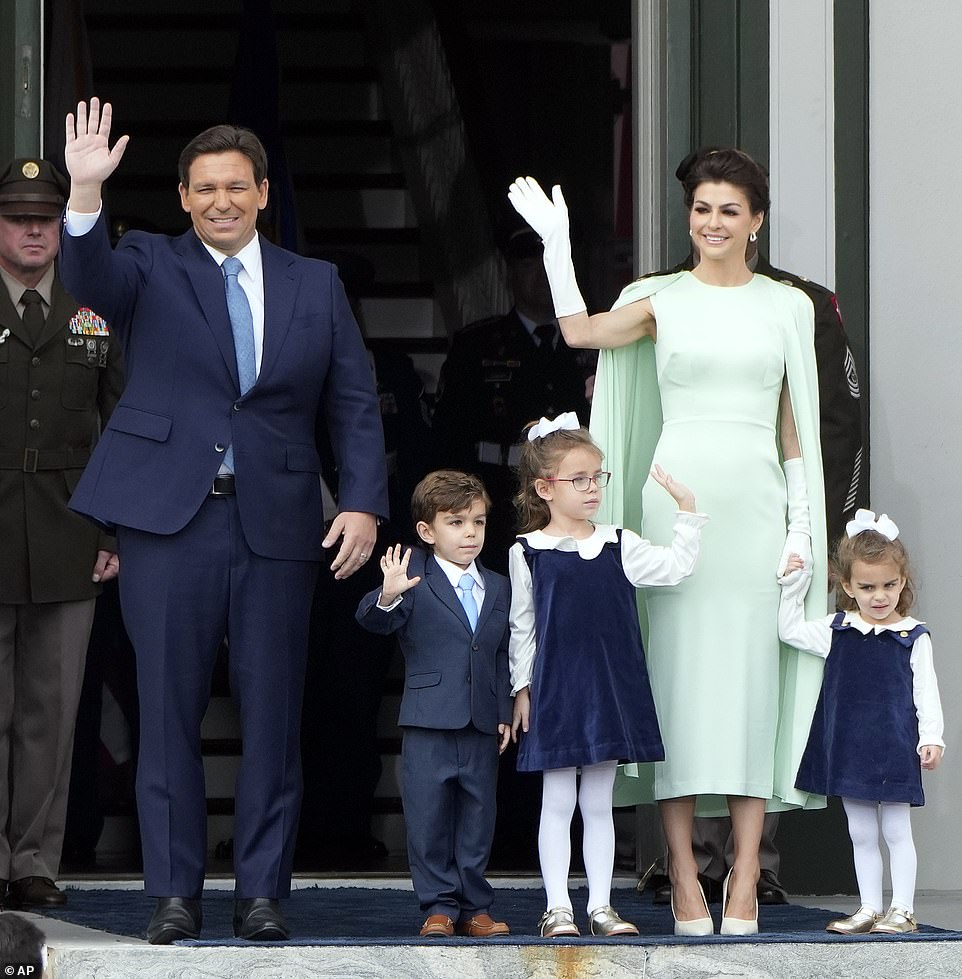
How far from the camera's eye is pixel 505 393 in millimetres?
6691

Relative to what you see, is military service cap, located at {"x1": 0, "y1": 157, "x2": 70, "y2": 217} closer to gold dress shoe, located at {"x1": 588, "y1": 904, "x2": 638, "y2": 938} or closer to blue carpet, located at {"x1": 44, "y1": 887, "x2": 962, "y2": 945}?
blue carpet, located at {"x1": 44, "y1": 887, "x2": 962, "y2": 945}

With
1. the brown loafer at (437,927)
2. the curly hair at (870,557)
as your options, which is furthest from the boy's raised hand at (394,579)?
the curly hair at (870,557)

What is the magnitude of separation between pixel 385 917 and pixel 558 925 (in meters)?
0.84

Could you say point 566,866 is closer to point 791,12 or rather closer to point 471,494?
point 471,494

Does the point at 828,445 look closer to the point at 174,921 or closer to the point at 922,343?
the point at 922,343

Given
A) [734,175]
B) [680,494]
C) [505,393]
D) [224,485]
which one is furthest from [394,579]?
[505,393]

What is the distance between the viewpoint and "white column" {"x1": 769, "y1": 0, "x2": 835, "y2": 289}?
18.3 ft

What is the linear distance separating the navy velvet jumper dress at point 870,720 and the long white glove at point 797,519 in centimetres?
20

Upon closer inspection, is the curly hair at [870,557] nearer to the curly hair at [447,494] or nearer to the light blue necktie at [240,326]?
the curly hair at [447,494]

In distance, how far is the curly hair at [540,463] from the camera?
4.43m

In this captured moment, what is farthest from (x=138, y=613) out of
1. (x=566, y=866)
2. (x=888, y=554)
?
(x=888, y=554)

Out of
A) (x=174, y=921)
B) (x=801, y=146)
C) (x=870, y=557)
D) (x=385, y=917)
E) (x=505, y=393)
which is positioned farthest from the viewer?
(x=505, y=393)

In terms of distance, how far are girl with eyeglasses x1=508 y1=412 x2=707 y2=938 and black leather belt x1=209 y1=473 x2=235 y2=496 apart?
643 mm

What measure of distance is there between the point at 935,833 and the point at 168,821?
2.45 metres
